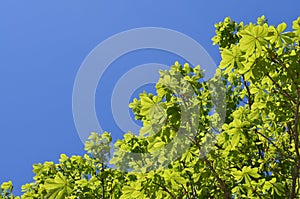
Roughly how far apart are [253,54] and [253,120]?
1541 millimetres

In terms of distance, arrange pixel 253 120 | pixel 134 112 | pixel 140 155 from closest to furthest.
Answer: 1. pixel 253 120
2. pixel 140 155
3. pixel 134 112

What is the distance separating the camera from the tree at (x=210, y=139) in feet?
15.0

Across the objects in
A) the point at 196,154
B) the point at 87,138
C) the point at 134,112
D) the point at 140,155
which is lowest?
the point at 196,154

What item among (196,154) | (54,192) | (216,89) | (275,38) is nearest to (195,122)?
(196,154)

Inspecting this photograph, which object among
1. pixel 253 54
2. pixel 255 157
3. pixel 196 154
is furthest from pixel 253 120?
pixel 255 157

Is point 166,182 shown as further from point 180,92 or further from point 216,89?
point 216,89

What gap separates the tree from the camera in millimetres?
4586

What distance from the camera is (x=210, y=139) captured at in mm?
6711

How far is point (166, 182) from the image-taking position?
529cm

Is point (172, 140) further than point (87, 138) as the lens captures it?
No

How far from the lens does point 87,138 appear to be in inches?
352

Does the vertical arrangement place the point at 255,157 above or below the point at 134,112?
below

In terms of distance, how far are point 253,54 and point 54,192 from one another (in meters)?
3.25

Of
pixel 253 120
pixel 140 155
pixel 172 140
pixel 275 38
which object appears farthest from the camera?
pixel 140 155
